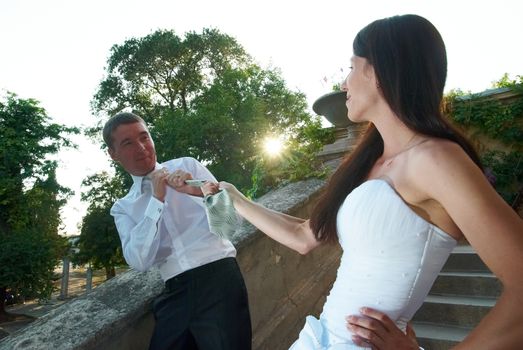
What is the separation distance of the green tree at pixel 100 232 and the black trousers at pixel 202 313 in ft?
69.0

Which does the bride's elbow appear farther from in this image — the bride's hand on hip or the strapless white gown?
the bride's hand on hip

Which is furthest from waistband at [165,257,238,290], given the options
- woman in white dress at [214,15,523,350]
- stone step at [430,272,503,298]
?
stone step at [430,272,503,298]

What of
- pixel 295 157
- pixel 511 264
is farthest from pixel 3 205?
pixel 511 264

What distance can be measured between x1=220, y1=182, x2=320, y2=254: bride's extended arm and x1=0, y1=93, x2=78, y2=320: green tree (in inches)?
701

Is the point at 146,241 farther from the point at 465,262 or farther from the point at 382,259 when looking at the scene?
the point at 465,262

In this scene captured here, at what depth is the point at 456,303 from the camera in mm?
3170

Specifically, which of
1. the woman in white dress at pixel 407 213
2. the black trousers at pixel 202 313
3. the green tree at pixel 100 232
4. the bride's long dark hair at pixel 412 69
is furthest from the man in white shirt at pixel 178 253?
the green tree at pixel 100 232

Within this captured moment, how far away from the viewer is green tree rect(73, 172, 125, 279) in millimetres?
22500

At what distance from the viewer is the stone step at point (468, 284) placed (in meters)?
3.30

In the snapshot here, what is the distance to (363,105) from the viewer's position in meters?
1.33

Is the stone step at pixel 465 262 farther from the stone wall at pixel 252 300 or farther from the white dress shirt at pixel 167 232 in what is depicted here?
the white dress shirt at pixel 167 232

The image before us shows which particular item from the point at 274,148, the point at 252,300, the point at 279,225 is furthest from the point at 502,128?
the point at 279,225

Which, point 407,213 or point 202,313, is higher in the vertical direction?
point 407,213

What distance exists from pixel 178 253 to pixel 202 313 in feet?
1.19
